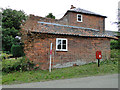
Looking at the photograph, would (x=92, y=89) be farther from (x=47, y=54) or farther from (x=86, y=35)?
(x=86, y=35)

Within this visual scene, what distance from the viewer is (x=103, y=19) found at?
16.5 meters

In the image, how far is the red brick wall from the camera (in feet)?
30.5

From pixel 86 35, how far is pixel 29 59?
6204mm

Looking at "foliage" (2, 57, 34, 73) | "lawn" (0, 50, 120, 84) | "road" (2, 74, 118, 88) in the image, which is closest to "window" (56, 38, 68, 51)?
"lawn" (0, 50, 120, 84)

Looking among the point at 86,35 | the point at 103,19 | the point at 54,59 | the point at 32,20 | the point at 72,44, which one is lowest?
the point at 54,59

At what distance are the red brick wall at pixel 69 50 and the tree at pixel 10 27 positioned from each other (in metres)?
16.3

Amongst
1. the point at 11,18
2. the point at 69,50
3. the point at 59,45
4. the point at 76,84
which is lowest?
the point at 76,84

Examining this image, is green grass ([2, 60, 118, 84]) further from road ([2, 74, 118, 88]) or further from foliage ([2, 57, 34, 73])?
road ([2, 74, 118, 88])

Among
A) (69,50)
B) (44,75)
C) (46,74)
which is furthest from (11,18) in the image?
(44,75)

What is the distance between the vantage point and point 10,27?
2725 cm

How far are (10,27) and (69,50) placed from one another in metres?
22.4

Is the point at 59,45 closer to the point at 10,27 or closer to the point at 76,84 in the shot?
the point at 76,84

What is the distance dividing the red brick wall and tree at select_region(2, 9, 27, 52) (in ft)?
53.4

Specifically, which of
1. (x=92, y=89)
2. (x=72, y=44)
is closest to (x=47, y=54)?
(x=72, y=44)
